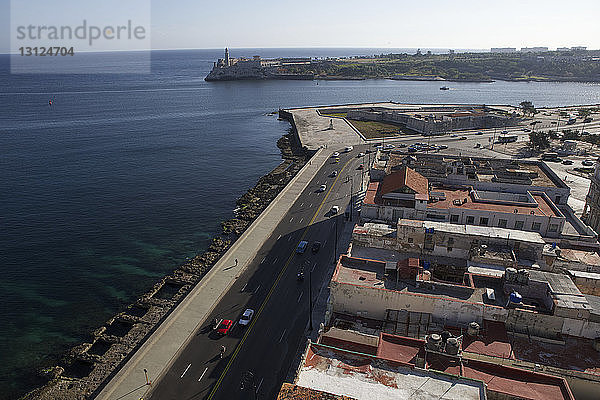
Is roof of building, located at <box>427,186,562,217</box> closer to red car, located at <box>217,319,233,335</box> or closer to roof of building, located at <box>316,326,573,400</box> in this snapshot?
roof of building, located at <box>316,326,573,400</box>

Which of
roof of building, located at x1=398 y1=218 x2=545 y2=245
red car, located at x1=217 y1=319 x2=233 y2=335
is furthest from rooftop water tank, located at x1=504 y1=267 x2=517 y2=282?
red car, located at x1=217 y1=319 x2=233 y2=335

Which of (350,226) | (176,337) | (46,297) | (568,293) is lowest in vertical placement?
(46,297)

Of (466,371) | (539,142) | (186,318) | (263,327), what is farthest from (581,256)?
(539,142)

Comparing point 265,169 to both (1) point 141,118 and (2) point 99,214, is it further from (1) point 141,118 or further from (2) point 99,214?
(1) point 141,118

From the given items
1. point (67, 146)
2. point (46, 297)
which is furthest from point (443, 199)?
point (67, 146)

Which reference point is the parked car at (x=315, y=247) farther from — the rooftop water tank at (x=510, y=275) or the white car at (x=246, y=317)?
the rooftop water tank at (x=510, y=275)

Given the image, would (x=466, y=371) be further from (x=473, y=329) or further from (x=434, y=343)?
(x=473, y=329)
